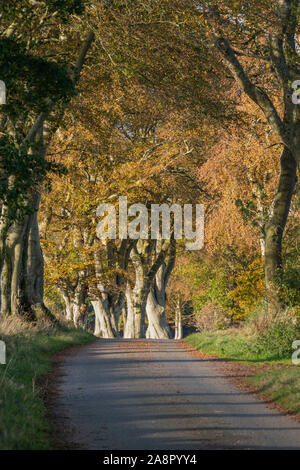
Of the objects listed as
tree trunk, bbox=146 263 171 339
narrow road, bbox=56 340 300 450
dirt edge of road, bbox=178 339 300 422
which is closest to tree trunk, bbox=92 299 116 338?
tree trunk, bbox=146 263 171 339

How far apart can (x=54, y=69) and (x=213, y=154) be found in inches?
728

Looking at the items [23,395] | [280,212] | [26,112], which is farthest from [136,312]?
[23,395]

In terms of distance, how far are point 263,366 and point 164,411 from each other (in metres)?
5.94

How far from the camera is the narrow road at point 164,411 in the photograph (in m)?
8.07

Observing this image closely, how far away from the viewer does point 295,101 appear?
18.7m

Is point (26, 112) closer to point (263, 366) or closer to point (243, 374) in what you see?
point (243, 374)

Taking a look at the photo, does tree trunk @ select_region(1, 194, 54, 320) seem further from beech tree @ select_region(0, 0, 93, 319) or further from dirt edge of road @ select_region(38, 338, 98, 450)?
dirt edge of road @ select_region(38, 338, 98, 450)

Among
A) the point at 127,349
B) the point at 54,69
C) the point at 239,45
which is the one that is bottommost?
the point at 127,349

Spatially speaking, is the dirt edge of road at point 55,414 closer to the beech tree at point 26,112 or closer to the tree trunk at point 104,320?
the beech tree at point 26,112

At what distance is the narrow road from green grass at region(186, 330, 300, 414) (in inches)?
16.7

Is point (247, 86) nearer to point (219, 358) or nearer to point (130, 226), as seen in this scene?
point (219, 358)

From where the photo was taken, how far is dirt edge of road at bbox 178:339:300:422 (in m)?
10.6

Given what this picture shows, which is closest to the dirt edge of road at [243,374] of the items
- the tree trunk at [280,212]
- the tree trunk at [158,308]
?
the tree trunk at [280,212]

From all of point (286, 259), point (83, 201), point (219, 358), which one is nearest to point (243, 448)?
point (219, 358)
